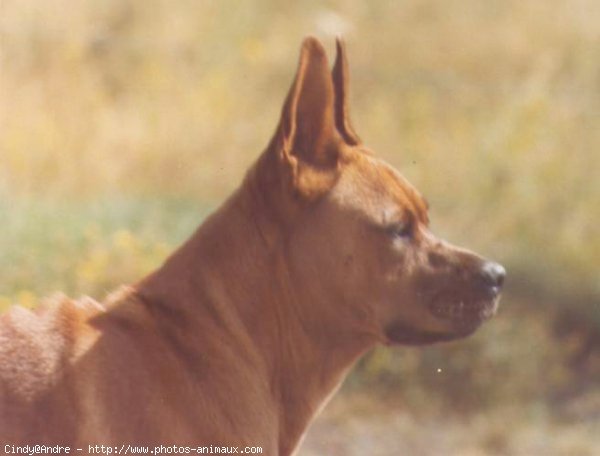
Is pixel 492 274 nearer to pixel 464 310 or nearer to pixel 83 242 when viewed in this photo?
pixel 464 310

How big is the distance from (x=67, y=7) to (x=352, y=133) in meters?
7.39

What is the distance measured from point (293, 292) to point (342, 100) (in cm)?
67

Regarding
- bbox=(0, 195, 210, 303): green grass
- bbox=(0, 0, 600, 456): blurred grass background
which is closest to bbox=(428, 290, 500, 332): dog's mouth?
bbox=(0, 0, 600, 456): blurred grass background

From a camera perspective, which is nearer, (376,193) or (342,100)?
(376,193)

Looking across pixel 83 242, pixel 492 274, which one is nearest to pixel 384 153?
pixel 83 242

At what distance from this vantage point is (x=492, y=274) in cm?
424

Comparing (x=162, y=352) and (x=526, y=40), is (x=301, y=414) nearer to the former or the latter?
(x=162, y=352)

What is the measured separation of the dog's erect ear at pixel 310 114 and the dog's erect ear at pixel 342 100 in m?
0.10

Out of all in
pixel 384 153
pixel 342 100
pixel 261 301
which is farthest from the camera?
pixel 384 153

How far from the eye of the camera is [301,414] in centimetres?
418

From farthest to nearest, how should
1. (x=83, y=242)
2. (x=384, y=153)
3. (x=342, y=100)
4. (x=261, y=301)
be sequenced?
(x=384, y=153)
(x=83, y=242)
(x=342, y=100)
(x=261, y=301)

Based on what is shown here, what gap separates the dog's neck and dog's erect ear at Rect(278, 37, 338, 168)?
19cm

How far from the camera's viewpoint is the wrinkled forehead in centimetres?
414

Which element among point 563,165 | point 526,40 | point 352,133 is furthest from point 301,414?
point 526,40
